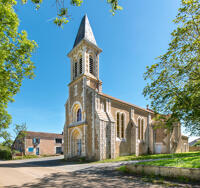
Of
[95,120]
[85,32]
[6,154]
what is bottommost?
[6,154]

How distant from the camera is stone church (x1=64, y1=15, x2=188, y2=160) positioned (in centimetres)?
1819

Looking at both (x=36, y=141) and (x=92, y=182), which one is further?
(x=36, y=141)

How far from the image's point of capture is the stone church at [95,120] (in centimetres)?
1819

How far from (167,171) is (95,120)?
11198 mm

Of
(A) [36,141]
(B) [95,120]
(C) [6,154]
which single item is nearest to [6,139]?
(C) [6,154]

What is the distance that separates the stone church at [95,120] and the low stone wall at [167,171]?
8389mm

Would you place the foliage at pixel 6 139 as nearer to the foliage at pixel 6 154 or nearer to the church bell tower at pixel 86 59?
the foliage at pixel 6 154

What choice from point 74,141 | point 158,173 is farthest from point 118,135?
point 158,173

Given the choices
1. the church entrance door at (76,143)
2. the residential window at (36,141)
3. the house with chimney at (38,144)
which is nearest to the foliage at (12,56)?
the church entrance door at (76,143)

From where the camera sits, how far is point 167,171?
785 cm

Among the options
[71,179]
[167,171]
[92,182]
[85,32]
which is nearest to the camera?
[92,182]

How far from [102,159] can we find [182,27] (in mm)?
14526

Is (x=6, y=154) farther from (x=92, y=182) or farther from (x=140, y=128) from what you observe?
(x=92, y=182)

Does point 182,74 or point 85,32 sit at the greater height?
point 85,32
